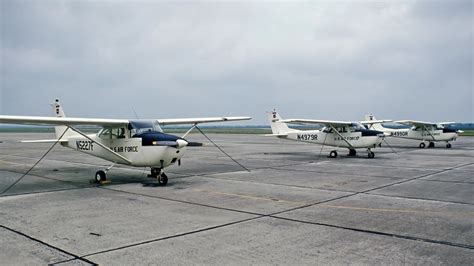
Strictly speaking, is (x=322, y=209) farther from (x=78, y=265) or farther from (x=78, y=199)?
(x=78, y=199)

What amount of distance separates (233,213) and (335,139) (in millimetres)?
16112

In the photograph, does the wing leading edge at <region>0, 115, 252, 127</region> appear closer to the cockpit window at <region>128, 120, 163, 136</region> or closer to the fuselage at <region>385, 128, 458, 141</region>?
the cockpit window at <region>128, 120, 163, 136</region>

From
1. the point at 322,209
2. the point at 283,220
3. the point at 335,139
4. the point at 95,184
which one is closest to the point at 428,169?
the point at 335,139

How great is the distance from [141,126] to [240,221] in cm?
664

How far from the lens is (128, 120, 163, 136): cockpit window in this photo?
1245 cm

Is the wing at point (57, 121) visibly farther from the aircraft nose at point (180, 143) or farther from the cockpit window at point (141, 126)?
the aircraft nose at point (180, 143)

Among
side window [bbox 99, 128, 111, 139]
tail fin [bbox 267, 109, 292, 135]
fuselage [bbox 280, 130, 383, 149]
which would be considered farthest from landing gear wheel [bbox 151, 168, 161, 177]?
tail fin [bbox 267, 109, 292, 135]

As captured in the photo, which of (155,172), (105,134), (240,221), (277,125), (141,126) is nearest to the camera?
(240,221)

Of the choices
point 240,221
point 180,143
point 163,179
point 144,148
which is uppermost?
point 180,143

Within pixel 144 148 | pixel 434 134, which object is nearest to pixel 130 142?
pixel 144 148

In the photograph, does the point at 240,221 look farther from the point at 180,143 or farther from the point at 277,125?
the point at 277,125

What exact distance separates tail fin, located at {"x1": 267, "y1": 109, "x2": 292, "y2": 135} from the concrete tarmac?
523 inches

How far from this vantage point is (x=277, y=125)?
26.5 meters

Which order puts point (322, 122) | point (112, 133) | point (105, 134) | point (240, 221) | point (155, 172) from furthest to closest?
point (322, 122) < point (105, 134) < point (155, 172) < point (112, 133) < point (240, 221)
